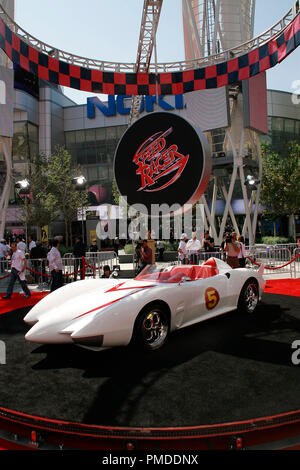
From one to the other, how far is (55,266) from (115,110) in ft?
104

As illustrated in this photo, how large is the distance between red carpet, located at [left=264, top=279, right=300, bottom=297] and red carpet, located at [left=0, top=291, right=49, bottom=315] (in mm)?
6047

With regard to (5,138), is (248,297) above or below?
below

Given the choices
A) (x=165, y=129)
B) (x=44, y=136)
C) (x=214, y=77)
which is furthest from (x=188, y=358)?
(x=44, y=136)

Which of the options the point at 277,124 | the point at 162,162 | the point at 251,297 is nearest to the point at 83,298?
the point at 251,297

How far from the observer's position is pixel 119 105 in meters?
37.1

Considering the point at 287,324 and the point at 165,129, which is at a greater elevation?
the point at 165,129

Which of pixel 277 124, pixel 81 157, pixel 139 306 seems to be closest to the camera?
pixel 139 306

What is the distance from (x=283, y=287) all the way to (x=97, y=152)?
109ft

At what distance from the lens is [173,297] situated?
4707mm

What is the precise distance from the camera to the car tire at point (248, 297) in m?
6.09

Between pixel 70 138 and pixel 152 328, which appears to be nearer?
pixel 152 328

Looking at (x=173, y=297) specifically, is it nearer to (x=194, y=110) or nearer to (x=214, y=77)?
(x=214, y=77)

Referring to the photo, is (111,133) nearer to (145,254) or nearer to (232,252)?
(145,254)
